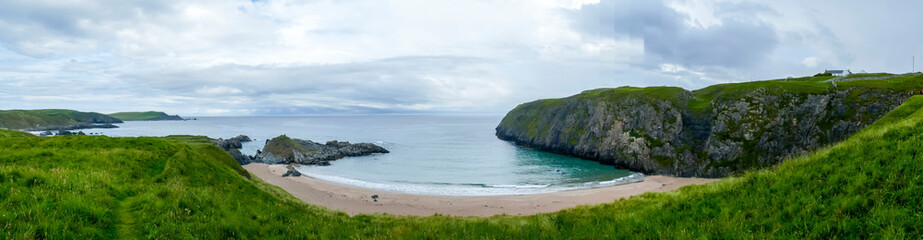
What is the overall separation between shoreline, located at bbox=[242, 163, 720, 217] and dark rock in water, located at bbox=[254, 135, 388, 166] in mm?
24161

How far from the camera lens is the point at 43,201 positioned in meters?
8.75

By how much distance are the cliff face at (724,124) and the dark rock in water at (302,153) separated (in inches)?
2136

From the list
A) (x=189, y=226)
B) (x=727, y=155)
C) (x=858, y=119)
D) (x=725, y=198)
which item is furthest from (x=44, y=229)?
(x=858, y=119)

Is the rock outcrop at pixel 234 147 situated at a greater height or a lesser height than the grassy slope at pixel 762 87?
lesser

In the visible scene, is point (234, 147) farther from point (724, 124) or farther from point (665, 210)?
point (724, 124)

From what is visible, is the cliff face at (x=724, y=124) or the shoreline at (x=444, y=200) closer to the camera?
the shoreline at (x=444, y=200)

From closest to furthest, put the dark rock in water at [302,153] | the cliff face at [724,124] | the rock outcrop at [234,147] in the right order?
the cliff face at [724,124] → the rock outcrop at [234,147] → the dark rock in water at [302,153]

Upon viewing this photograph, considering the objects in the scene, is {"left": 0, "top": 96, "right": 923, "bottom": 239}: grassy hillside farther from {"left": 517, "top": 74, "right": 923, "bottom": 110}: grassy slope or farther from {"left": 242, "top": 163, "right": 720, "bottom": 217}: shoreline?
{"left": 517, "top": 74, "right": 923, "bottom": 110}: grassy slope

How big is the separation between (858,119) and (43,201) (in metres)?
83.6

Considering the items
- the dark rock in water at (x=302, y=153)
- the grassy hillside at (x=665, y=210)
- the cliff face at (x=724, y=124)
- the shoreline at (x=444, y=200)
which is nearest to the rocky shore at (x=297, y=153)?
the dark rock in water at (x=302, y=153)

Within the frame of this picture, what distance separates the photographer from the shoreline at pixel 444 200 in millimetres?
37469

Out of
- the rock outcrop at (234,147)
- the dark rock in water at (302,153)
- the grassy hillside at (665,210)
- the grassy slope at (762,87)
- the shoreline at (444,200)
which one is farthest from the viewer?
the dark rock in water at (302,153)

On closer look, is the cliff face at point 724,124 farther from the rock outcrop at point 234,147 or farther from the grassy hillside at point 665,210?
the rock outcrop at point 234,147

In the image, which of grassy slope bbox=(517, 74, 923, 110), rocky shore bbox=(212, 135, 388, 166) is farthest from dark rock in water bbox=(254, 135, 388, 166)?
grassy slope bbox=(517, 74, 923, 110)
